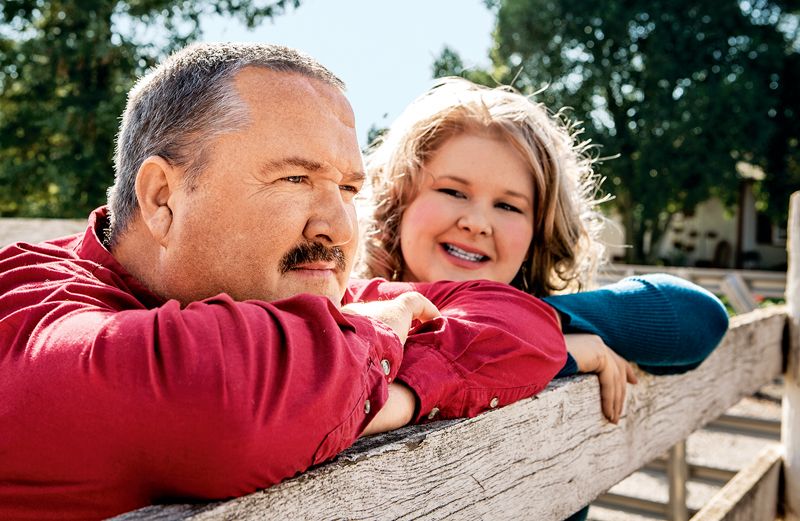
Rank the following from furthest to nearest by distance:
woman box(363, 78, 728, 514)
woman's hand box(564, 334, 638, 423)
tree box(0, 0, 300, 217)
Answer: tree box(0, 0, 300, 217), woman box(363, 78, 728, 514), woman's hand box(564, 334, 638, 423)

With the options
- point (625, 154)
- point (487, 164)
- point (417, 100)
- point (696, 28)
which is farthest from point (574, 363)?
point (696, 28)

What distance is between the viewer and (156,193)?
45.9 inches

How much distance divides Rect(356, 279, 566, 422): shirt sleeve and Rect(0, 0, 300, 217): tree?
41.9 feet

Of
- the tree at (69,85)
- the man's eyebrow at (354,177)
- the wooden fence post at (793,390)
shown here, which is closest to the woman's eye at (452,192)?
the man's eyebrow at (354,177)

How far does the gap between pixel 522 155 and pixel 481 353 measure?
1.08 meters

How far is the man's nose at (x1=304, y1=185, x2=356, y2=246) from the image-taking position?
118 centimetres

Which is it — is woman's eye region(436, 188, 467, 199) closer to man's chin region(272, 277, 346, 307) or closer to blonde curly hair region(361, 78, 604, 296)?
blonde curly hair region(361, 78, 604, 296)

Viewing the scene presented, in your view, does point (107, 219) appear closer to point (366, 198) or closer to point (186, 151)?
point (186, 151)

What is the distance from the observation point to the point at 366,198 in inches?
104

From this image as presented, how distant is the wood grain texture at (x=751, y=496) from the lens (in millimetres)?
2418

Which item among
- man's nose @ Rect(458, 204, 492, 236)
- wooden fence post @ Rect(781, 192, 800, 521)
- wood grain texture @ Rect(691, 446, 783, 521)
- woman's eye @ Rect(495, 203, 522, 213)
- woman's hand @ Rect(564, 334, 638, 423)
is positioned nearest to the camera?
woman's hand @ Rect(564, 334, 638, 423)

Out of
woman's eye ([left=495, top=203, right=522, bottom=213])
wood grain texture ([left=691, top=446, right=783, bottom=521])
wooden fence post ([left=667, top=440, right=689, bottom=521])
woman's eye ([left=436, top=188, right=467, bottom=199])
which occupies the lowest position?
wooden fence post ([left=667, top=440, right=689, bottom=521])

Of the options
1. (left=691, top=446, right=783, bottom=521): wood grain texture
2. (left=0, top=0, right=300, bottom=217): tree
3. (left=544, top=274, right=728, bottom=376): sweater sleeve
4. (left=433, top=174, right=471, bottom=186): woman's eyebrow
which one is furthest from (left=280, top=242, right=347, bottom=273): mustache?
(left=0, top=0, right=300, bottom=217): tree

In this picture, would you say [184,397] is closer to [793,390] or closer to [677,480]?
[793,390]
